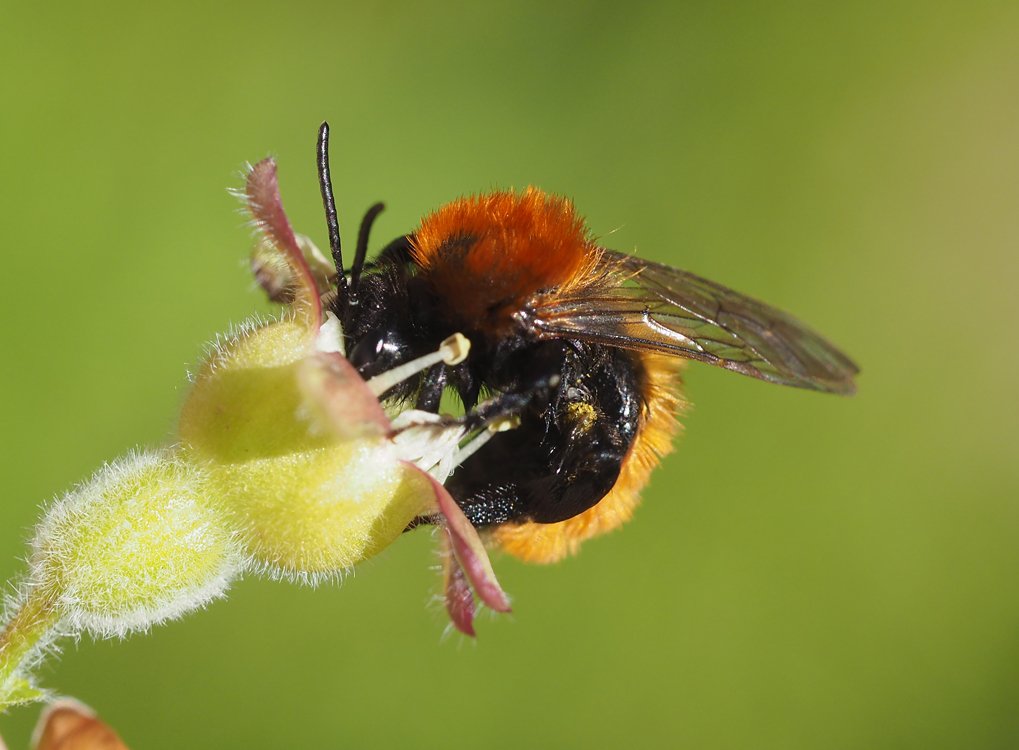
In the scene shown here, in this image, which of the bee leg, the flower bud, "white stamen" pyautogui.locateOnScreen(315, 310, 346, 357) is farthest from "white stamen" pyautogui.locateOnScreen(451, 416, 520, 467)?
"white stamen" pyautogui.locateOnScreen(315, 310, 346, 357)

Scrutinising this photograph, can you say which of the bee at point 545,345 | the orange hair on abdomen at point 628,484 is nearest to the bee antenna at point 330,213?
the bee at point 545,345

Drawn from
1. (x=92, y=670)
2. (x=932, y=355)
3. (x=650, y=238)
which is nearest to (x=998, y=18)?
(x=932, y=355)

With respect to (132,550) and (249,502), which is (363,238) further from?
(132,550)

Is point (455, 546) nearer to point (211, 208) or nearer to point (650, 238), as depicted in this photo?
point (211, 208)

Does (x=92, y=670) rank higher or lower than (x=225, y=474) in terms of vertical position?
lower

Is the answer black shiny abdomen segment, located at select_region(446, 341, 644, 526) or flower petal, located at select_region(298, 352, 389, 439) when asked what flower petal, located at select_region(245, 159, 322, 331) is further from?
black shiny abdomen segment, located at select_region(446, 341, 644, 526)
